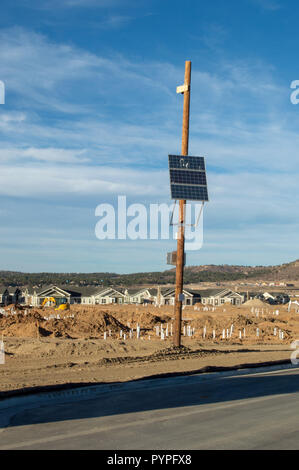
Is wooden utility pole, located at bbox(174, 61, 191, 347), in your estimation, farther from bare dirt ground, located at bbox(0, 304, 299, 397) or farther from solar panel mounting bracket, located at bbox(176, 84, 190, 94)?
bare dirt ground, located at bbox(0, 304, 299, 397)

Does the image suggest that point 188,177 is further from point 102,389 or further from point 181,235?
point 102,389

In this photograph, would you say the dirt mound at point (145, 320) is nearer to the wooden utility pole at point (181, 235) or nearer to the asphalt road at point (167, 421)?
the wooden utility pole at point (181, 235)

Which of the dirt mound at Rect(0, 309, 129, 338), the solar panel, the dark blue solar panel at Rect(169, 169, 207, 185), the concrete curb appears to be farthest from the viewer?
the dirt mound at Rect(0, 309, 129, 338)

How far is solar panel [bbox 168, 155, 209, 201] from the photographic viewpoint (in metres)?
20.0

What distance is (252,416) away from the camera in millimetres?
9852

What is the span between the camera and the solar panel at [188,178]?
20.0m

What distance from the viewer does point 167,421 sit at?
30.3ft

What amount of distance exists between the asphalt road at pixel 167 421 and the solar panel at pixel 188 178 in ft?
27.8

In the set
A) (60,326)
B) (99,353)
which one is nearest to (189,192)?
(99,353)

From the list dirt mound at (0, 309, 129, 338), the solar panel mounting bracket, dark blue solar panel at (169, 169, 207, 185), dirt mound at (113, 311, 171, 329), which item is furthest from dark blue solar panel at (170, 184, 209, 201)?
A: dirt mound at (113, 311, 171, 329)

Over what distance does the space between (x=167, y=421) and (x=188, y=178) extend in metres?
12.5

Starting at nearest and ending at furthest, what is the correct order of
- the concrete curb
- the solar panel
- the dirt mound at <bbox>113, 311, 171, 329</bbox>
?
the concrete curb → the solar panel → the dirt mound at <bbox>113, 311, 171, 329</bbox>

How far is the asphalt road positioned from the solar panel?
334 inches

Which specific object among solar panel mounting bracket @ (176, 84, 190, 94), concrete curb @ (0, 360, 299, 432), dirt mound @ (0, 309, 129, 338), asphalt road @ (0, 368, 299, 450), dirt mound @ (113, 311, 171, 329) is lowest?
dirt mound @ (113, 311, 171, 329)
